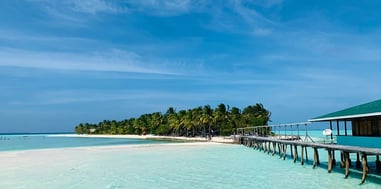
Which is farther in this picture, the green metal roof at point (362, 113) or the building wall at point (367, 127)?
the building wall at point (367, 127)

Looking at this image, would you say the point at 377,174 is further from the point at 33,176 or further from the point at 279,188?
the point at 33,176

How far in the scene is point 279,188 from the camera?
15352 mm

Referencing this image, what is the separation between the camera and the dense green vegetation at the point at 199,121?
68.8 m

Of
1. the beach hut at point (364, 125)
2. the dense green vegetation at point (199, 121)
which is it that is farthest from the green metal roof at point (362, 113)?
the dense green vegetation at point (199, 121)

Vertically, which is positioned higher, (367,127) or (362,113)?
(362,113)

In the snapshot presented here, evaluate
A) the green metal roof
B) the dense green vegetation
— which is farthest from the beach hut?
the dense green vegetation

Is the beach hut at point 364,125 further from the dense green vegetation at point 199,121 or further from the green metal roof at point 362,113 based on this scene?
the dense green vegetation at point 199,121

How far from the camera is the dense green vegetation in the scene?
226 feet

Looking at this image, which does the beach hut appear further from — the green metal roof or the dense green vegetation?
the dense green vegetation

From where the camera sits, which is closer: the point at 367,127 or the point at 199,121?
the point at 367,127

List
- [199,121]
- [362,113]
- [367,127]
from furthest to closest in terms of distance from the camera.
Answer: [199,121] < [367,127] < [362,113]

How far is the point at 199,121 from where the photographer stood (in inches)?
2928

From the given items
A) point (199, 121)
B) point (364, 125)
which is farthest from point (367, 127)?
point (199, 121)

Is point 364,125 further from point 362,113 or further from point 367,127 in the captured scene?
point 362,113
